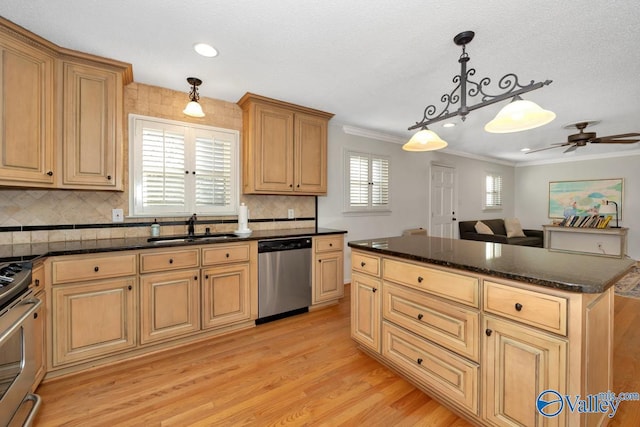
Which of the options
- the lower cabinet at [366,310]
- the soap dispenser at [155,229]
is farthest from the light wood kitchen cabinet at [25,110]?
the lower cabinet at [366,310]

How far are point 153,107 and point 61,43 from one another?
780 mm

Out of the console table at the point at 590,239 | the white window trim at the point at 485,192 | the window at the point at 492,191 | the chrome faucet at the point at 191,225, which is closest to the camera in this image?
the chrome faucet at the point at 191,225

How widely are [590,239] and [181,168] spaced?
8.10m

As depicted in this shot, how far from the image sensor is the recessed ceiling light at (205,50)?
6.77 feet

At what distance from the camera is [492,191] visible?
6.93 meters

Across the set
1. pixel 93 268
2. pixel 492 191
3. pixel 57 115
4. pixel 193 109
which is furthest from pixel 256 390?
pixel 492 191

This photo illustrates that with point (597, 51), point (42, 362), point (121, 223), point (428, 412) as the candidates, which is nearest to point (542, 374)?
A: point (428, 412)

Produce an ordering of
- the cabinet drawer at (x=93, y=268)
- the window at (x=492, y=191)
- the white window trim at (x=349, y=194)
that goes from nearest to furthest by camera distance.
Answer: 1. the cabinet drawer at (x=93, y=268)
2. the white window trim at (x=349, y=194)
3. the window at (x=492, y=191)

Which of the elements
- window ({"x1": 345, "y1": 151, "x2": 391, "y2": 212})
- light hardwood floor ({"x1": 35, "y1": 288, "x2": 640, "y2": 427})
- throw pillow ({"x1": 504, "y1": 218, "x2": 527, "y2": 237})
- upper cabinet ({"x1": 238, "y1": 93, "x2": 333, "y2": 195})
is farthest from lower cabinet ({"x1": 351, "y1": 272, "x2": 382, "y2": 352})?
throw pillow ({"x1": 504, "y1": 218, "x2": 527, "y2": 237})

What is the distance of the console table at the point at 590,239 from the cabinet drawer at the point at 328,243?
485cm

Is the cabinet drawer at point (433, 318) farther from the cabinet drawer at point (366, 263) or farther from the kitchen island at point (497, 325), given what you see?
the cabinet drawer at point (366, 263)

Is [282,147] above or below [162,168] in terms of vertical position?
above

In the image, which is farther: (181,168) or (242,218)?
(242,218)

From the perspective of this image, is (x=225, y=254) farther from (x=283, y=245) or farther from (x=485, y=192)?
(x=485, y=192)
